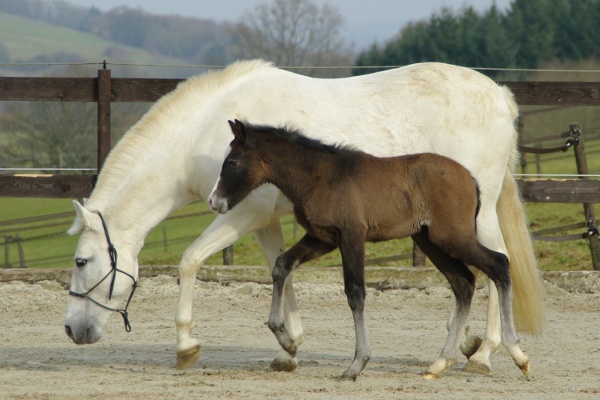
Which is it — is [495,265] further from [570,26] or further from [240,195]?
[570,26]

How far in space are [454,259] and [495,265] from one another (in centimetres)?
36

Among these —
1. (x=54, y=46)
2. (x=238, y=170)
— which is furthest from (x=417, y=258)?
(x=54, y=46)

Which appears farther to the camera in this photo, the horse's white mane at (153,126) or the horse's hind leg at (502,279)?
the horse's white mane at (153,126)

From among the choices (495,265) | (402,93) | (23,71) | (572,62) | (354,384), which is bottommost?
(354,384)

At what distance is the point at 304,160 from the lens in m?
4.97

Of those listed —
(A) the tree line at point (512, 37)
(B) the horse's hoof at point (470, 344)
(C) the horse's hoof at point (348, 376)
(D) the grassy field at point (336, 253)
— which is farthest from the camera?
(A) the tree line at point (512, 37)

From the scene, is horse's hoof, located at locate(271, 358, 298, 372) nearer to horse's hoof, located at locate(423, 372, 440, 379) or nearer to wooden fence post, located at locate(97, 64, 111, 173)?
horse's hoof, located at locate(423, 372, 440, 379)

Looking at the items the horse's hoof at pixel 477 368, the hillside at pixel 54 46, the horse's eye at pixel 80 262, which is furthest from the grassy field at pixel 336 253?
the hillside at pixel 54 46

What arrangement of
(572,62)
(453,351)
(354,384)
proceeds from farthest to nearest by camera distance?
(572,62) < (453,351) < (354,384)

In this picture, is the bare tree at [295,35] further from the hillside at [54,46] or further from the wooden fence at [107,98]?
the hillside at [54,46]

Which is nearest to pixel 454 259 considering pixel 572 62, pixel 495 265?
pixel 495 265

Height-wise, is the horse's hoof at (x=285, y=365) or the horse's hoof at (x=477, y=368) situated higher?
the horse's hoof at (x=285, y=365)

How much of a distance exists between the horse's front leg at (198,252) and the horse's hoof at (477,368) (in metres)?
1.62

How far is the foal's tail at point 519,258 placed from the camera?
5844mm
